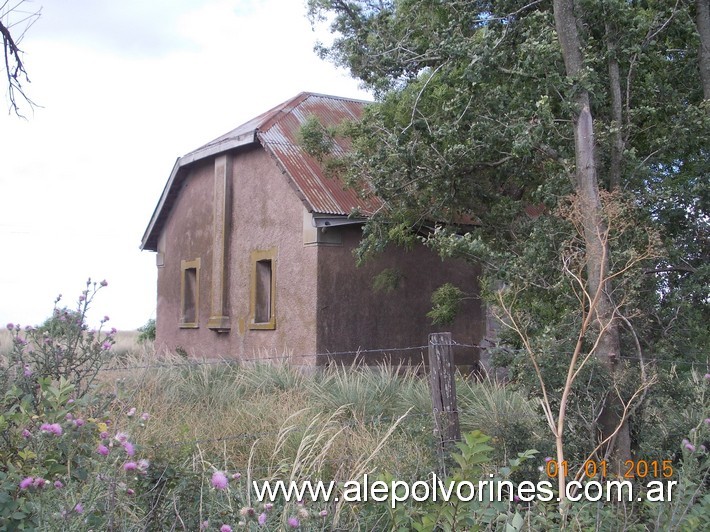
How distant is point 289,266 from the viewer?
1523cm

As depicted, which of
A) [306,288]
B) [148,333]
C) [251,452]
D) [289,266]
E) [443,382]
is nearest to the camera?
[251,452]

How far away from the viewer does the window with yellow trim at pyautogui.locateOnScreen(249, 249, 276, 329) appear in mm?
16000

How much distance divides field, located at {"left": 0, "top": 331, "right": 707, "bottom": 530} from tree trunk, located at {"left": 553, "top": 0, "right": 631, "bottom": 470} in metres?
0.61

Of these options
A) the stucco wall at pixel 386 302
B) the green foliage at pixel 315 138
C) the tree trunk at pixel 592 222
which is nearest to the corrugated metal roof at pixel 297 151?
the green foliage at pixel 315 138

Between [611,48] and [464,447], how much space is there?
5.95 meters

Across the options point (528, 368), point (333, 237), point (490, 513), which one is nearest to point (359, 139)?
point (333, 237)

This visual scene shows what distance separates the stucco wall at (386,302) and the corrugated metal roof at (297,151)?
72 centimetres

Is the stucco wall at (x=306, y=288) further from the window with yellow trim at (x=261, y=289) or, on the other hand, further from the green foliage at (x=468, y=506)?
the green foliage at (x=468, y=506)

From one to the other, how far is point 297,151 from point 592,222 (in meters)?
9.22

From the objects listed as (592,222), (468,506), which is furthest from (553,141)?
(468,506)

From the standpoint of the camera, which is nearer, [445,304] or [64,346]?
[64,346]

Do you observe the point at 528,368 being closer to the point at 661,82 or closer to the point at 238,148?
the point at 661,82

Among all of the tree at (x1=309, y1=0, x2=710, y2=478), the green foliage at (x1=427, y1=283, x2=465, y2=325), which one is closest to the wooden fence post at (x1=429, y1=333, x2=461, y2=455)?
the tree at (x1=309, y1=0, x2=710, y2=478)
